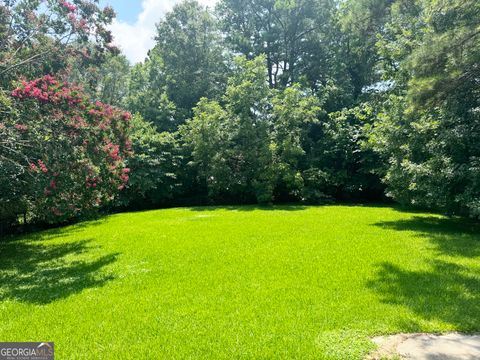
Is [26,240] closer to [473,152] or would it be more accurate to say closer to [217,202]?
[217,202]

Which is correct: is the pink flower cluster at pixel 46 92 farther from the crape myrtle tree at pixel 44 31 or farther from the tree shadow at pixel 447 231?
the tree shadow at pixel 447 231

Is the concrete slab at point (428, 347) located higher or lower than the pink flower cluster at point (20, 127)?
lower

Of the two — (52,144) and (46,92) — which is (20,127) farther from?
(46,92)

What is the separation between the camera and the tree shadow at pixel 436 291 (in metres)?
4.29

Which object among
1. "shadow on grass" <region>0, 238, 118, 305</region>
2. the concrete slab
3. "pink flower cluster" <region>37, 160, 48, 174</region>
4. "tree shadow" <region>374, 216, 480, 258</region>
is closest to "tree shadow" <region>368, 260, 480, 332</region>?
the concrete slab

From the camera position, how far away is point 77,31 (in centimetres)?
1031

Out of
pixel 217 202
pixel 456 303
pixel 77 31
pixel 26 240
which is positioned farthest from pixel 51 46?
pixel 217 202

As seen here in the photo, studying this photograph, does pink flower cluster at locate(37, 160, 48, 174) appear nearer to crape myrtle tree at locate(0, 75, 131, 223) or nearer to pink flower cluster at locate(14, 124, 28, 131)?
→ crape myrtle tree at locate(0, 75, 131, 223)

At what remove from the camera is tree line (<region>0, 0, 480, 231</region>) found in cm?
870

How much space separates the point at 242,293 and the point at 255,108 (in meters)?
18.5

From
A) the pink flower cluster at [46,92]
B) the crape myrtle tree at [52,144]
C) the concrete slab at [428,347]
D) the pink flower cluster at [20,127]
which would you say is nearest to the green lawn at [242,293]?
the concrete slab at [428,347]

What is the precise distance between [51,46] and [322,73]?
24.5m

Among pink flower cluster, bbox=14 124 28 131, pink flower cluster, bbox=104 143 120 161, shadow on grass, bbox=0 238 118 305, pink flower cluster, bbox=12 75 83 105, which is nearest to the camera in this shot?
shadow on grass, bbox=0 238 118 305

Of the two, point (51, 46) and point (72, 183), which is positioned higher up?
point (51, 46)
